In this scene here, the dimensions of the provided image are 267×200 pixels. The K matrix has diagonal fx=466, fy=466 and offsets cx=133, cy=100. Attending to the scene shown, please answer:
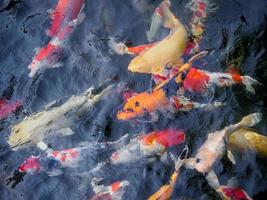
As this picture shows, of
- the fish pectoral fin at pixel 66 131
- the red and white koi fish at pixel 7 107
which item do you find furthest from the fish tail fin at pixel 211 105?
the red and white koi fish at pixel 7 107

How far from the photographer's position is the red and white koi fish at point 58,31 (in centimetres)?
245

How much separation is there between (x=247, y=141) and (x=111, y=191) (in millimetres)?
630

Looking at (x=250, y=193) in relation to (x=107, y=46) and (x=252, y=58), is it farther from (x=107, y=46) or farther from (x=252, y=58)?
(x=107, y=46)

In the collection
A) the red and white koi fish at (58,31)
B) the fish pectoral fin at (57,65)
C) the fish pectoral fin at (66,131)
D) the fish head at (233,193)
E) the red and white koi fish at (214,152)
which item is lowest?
the fish head at (233,193)

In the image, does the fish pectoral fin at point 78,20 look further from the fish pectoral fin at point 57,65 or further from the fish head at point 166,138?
the fish head at point 166,138

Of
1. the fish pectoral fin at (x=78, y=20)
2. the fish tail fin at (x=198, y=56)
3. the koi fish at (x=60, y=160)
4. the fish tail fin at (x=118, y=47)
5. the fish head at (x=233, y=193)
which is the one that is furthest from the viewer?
the fish pectoral fin at (x=78, y=20)

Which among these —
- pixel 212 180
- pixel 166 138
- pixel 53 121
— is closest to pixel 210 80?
pixel 166 138

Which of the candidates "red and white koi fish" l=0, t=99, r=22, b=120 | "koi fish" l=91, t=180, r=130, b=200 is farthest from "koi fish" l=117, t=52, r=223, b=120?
"red and white koi fish" l=0, t=99, r=22, b=120

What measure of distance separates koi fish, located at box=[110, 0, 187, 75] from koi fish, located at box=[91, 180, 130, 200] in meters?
0.57

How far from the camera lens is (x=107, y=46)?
7.98 ft

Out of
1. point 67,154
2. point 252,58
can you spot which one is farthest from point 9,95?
point 252,58

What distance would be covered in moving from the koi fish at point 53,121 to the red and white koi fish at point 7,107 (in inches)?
3.8

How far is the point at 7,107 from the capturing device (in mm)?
2369

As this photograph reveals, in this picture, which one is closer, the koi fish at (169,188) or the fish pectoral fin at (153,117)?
the koi fish at (169,188)
